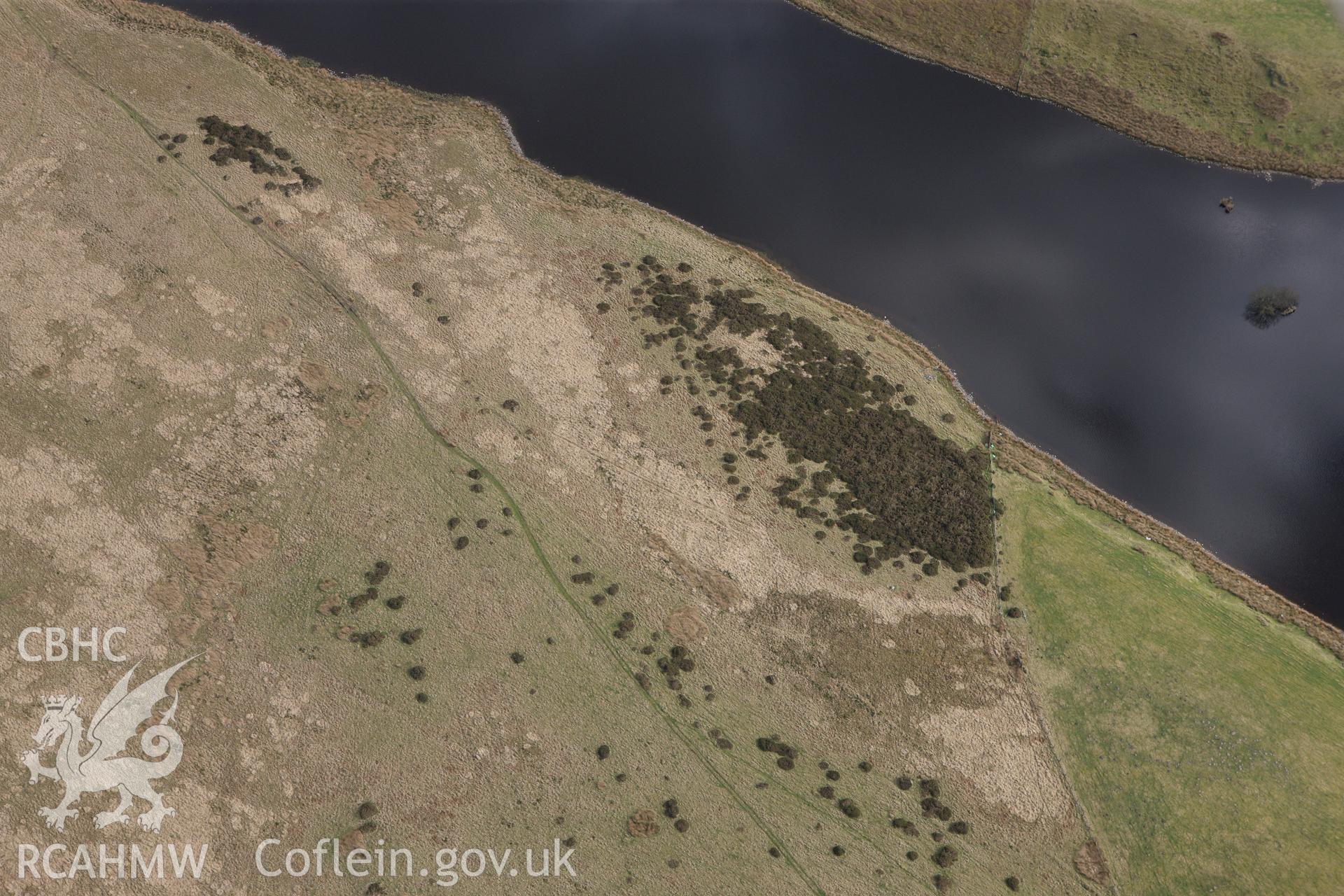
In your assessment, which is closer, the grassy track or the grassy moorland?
the grassy track

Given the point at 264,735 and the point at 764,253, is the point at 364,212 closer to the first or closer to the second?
the point at 764,253

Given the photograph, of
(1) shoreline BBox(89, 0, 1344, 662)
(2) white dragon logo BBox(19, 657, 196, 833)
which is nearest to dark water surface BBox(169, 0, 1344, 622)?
(1) shoreline BBox(89, 0, 1344, 662)

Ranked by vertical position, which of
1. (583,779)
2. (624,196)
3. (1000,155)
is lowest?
(583,779)

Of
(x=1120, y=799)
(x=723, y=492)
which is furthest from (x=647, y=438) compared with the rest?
(x=1120, y=799)

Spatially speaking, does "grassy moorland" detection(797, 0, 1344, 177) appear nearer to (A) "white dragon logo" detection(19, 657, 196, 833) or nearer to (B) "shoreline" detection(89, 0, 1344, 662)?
(B) "shoreline" detection(89, 0, 1344, 662)

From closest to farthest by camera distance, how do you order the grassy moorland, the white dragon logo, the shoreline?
the white dragon logo, the shoreline, the grassy moorland

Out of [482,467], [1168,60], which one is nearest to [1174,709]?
[482,467]
